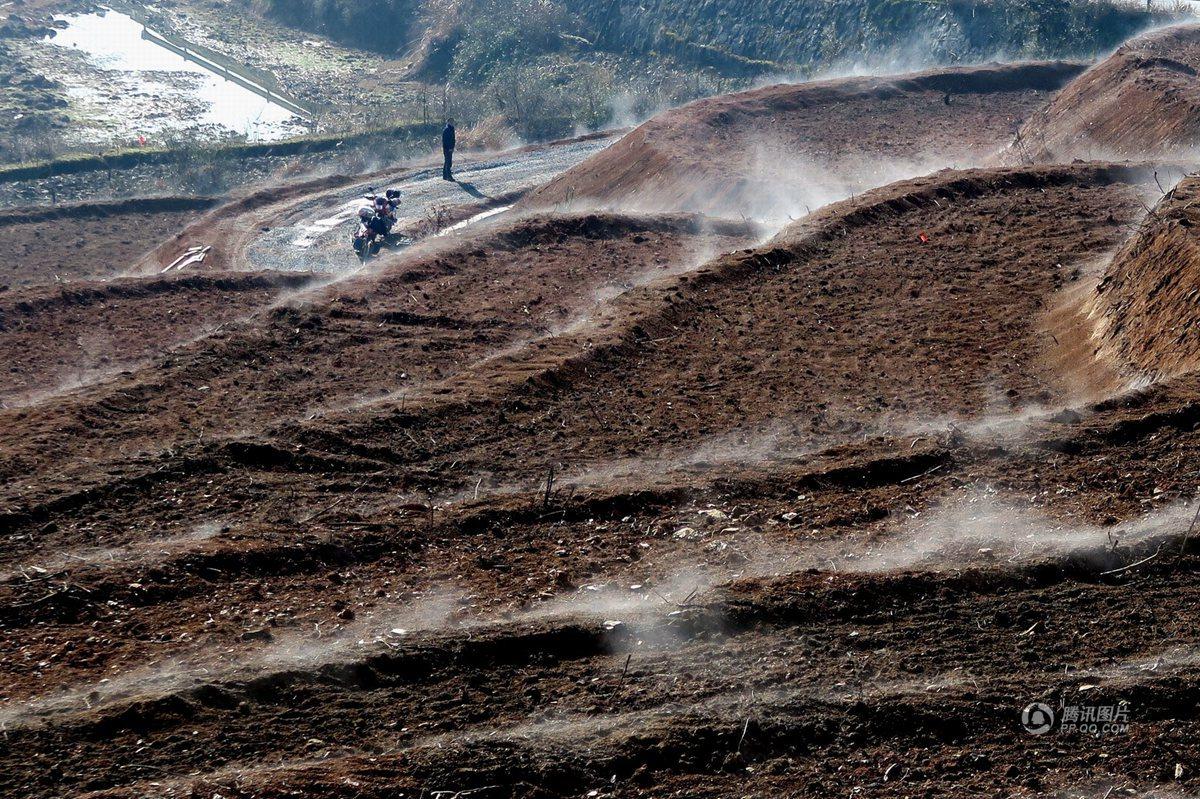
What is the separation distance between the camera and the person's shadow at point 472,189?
30438 millimetres

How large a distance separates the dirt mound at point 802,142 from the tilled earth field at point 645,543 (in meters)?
9.01

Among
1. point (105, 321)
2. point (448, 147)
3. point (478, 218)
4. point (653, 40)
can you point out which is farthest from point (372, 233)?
point (653, 40)

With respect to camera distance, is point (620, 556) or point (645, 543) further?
point (645, 543)

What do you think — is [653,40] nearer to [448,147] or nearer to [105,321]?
[448,147]

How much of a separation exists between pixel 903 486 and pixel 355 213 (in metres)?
23.6

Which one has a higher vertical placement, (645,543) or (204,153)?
(204,153)

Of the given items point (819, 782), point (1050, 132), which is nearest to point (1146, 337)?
point (819, 782)

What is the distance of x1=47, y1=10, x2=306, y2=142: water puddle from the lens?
159 feet

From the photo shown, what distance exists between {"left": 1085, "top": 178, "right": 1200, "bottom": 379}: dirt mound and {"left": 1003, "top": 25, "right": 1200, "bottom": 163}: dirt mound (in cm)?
1011

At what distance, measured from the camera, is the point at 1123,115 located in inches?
904

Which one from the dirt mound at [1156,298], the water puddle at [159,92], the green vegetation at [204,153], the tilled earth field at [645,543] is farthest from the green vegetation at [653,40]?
the dirt mound at [1156,298]

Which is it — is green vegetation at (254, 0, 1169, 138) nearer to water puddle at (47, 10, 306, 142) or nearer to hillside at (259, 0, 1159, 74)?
hillside at (259, 0, 1159, 74)

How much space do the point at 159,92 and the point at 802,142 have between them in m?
38.6

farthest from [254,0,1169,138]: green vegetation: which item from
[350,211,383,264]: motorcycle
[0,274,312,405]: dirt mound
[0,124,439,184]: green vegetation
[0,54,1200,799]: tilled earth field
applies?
[0,54,1200,799]: tilled earth field
